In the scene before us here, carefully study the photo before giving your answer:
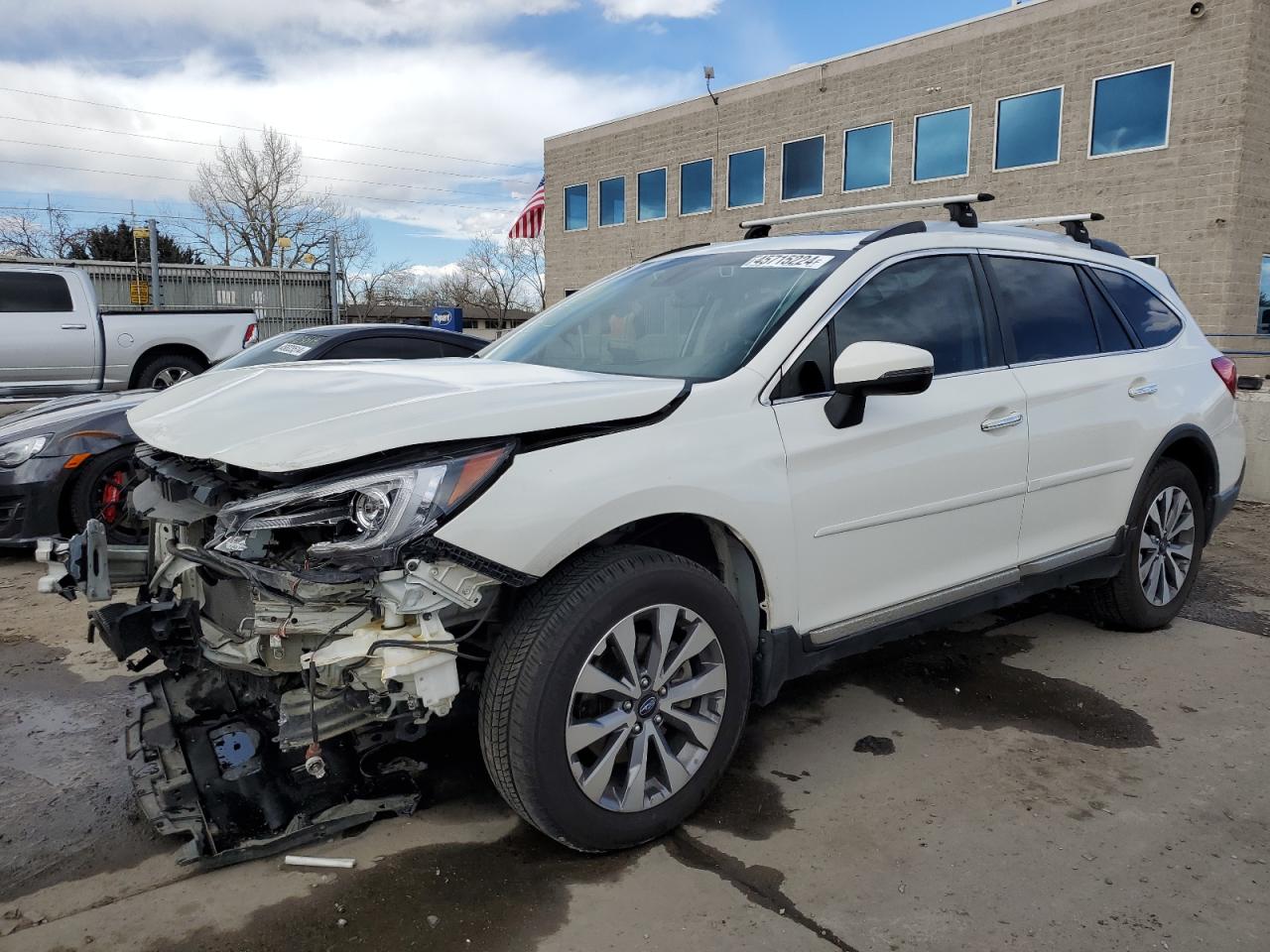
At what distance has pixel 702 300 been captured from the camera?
3.42 meters

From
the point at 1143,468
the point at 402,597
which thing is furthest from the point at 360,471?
the point at 1143,468

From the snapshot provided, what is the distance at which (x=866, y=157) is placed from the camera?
70.8 ft

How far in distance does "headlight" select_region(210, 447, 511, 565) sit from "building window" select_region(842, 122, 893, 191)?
2093 cm

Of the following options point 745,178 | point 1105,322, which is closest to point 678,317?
point 1105,322

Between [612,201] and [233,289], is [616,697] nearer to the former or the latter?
[233,289]

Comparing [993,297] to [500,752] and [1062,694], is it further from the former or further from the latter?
[500,752]

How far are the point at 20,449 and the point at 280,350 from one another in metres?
1.69

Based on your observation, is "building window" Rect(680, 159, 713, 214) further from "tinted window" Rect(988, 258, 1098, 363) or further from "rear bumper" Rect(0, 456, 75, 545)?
"tinted window" Rect(988, 258, 1098, 363)

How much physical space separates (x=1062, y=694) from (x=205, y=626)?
321 cm

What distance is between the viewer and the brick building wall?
1605 cm

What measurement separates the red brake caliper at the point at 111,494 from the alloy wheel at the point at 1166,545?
5.46 m

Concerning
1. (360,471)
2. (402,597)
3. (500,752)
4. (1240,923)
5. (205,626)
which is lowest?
(1240,923)

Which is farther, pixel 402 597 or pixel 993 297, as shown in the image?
pixel 993 297

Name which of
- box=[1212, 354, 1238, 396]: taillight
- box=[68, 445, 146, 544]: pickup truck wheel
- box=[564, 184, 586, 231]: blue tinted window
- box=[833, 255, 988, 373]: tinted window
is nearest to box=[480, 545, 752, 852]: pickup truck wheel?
box=[833, 255, 988, 373]: tinted window
